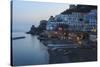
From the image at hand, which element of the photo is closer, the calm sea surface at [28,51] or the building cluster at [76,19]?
the calm sea surface at [28,51]

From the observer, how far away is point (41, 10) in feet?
7.08

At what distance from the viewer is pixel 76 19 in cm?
227

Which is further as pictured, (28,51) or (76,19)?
(76,19)

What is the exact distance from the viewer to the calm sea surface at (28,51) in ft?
6.75

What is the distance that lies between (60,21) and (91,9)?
45 centimetres

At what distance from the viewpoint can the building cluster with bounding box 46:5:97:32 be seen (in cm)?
220

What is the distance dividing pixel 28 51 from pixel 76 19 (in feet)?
2.36

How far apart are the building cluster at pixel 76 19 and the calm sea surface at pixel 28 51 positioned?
25 cm

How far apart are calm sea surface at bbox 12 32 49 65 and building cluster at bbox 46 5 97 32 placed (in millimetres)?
246

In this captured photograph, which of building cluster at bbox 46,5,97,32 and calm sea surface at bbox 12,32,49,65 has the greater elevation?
building cluster at bbox 46,5,97,32

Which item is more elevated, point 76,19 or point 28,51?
point 76,19

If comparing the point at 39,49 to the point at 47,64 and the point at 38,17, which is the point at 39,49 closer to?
the point at 47,64

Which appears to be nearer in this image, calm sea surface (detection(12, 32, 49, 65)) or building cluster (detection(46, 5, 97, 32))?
calm sea surface (detection(12, 32, 49, 65))

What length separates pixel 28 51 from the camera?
2102mm
